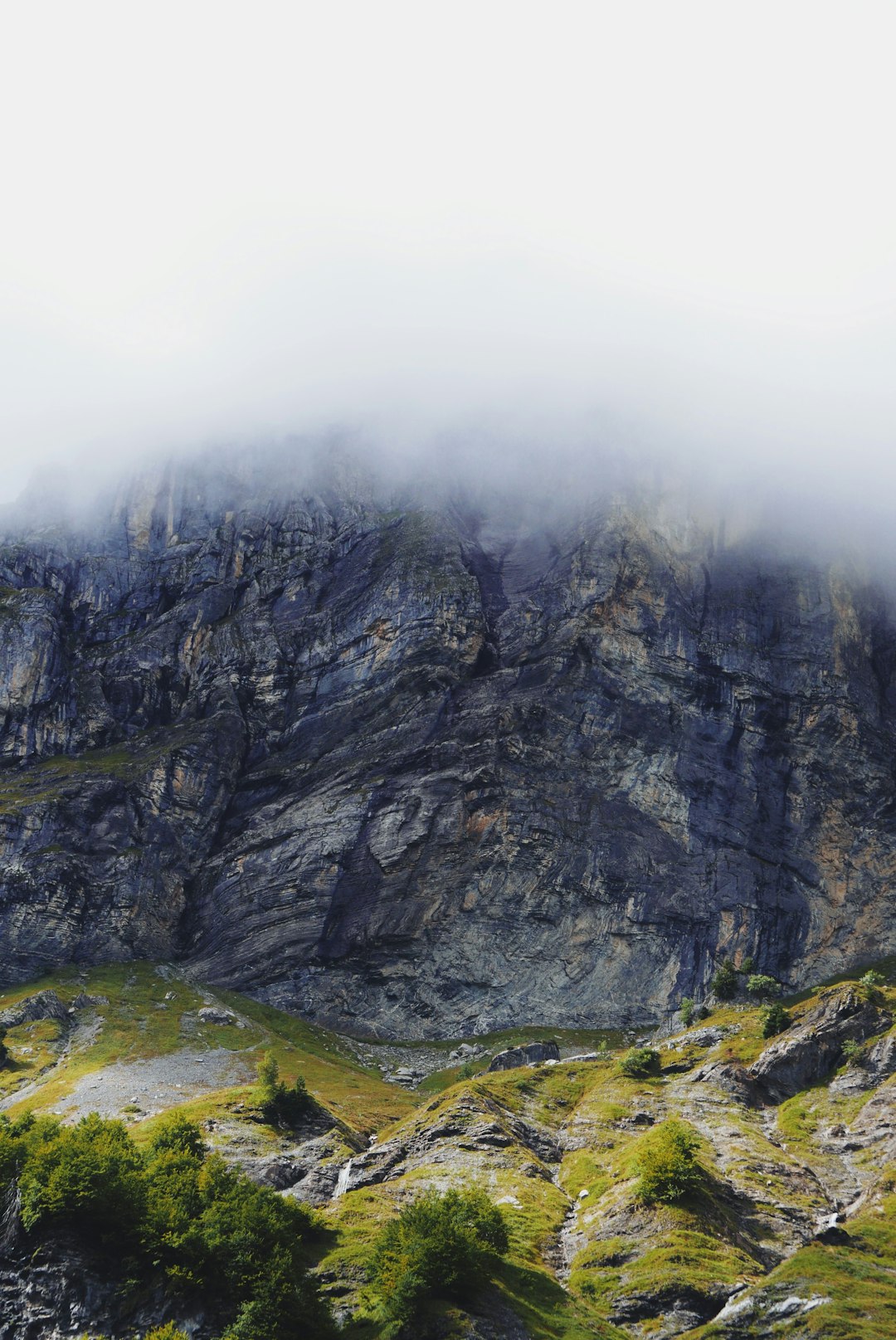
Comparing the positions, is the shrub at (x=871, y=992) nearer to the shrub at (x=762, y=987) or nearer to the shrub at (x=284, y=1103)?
the shrub at (x=762, y=987)

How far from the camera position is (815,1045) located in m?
98.6

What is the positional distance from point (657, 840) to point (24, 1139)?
115 m

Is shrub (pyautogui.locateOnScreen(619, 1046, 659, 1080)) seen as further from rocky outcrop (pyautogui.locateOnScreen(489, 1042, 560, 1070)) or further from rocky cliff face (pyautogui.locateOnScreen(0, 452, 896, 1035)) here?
rocky cliff face (pyautogui.locateOnScreen(0, 452, 896, 1035))

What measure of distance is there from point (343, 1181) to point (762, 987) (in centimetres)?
7795

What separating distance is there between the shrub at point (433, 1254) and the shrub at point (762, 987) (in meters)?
83.4

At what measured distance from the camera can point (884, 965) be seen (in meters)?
145

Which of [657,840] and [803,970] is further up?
[657,840]

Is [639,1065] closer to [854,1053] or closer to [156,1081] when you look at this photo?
[854,1053]

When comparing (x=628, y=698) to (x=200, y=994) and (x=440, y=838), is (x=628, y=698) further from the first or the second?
(x=200, y=994)

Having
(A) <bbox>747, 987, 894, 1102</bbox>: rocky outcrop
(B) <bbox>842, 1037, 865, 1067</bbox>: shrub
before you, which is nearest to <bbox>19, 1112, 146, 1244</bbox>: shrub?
(A) <bbox>747, 987, 894, 1102</bbox>: rocky outcrop

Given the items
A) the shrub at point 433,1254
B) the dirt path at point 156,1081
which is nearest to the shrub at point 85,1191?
the shrub at point 433,1254

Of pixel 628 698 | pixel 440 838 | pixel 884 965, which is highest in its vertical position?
pixel 628 698

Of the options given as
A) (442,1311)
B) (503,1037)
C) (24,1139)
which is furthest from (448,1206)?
(503,1037)

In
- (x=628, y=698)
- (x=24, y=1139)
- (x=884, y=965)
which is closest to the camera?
(x=24, y=1139)
